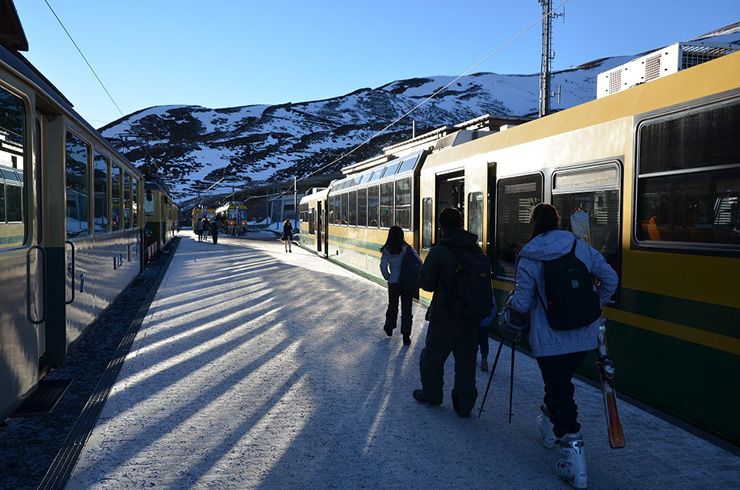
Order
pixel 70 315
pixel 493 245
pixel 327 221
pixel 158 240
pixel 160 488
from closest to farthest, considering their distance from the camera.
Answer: pixel 160 488 → pixel 70 315 → pixel 493 245 → pixel 327 221 → pixel 158 240

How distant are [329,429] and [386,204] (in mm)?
8521

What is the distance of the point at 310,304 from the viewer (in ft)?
33.9

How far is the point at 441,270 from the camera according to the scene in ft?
15.0

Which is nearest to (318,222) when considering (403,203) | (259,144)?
(403,203)

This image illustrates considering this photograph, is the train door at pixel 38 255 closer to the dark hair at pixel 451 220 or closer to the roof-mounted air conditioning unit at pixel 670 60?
the dark hair at pixel 451 220

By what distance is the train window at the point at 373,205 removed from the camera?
13.2 meters

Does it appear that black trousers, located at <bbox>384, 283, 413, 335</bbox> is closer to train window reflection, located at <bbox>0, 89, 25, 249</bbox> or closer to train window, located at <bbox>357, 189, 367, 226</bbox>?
train window reflection, located at <bbox>0, 89, 25, 249</bbox>

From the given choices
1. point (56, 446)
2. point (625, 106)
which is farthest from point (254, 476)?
point (625, 106)

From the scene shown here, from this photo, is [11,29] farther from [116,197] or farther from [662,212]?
[662,212]

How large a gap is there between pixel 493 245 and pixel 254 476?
489cm

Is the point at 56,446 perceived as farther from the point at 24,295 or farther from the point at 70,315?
the point at 70,315

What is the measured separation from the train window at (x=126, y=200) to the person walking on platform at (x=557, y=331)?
8454mm

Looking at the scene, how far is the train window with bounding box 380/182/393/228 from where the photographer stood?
1209 cm

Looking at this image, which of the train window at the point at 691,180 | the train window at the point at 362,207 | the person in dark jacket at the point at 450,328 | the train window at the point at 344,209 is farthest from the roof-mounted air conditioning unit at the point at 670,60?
the train window at the point at 344,209
